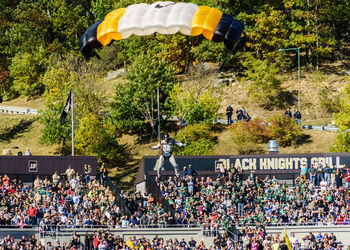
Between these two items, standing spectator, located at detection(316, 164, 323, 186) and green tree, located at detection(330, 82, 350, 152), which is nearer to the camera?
standing spectator, located at detection(316, 164, 323, 186)

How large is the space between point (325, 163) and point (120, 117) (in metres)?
23.4

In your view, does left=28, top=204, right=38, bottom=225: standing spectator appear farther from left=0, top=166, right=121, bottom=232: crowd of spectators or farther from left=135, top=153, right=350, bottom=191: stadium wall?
left=135, top=153, right=350, bottom=191: stadium wall

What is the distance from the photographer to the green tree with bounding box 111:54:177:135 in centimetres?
6316

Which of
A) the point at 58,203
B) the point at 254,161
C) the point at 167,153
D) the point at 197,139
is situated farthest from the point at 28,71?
the point at 58,203

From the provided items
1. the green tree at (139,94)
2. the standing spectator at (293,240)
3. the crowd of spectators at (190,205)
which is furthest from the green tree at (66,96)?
the standing spectator at (293,240)

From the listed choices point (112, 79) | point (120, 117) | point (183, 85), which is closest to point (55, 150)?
point (120, 117)

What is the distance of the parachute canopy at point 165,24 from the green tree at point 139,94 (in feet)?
76.6

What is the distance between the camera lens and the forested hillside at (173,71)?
6203 centimetres

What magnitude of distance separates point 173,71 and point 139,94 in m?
6.22

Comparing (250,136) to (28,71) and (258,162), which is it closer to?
(258,162)

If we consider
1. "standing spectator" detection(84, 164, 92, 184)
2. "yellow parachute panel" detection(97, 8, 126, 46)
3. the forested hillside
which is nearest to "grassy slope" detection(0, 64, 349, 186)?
the forested hillside

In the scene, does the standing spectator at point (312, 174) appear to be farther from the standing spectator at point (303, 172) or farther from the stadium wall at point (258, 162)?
the stadium wall at point (258, 162)

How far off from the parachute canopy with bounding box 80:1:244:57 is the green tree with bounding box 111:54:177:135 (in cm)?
2335

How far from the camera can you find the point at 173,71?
222 feet
